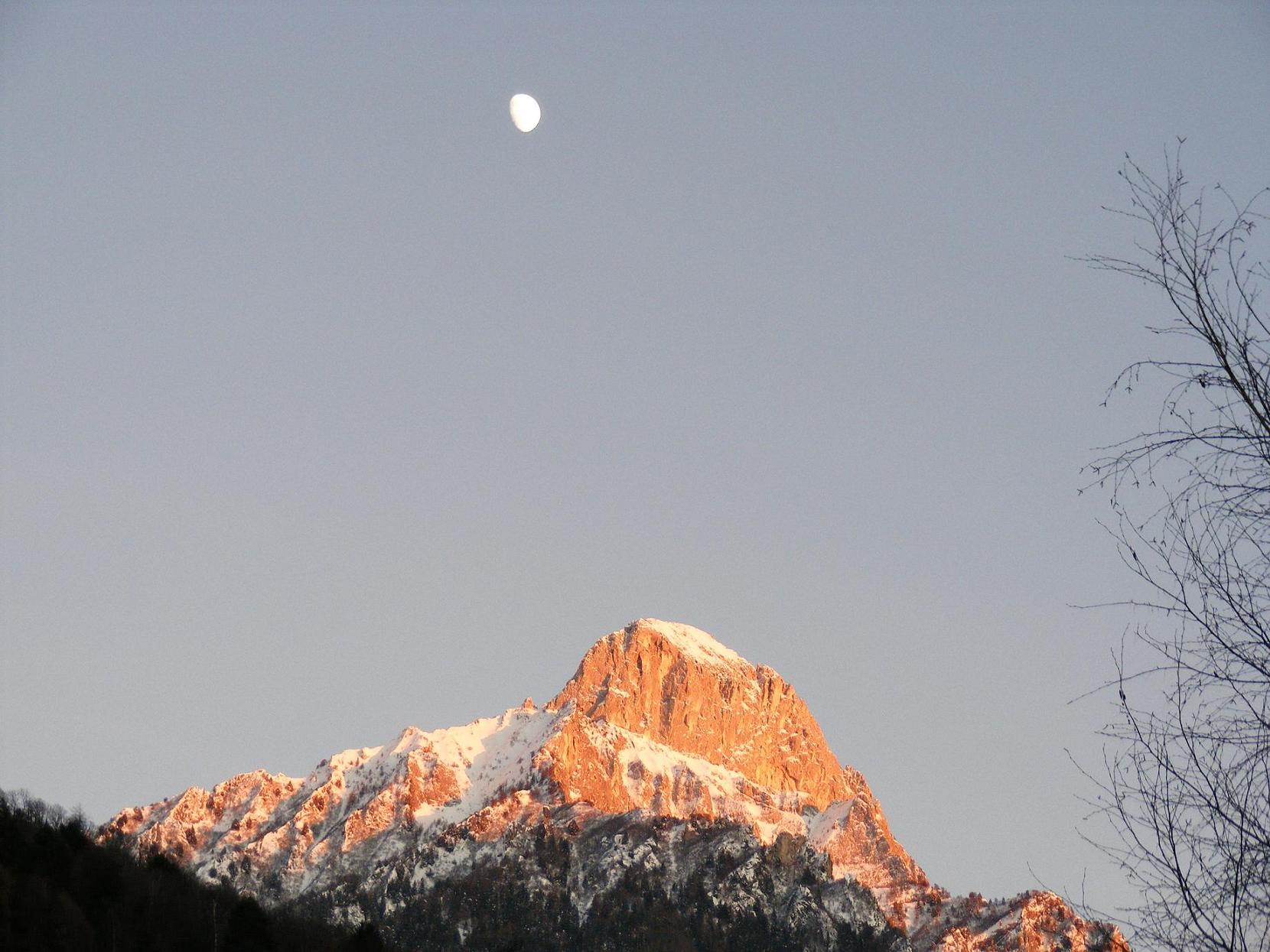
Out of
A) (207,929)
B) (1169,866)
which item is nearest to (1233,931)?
(1169,866)

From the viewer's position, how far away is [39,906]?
59.8 m

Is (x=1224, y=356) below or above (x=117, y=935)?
above

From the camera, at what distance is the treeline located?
5862 cm

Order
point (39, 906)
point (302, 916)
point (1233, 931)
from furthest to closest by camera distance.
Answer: point (302, 916) → point (39, 906) → point (1233, 931)

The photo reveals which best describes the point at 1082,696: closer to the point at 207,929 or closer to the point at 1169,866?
the point at 1169,866

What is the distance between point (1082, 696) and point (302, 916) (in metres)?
86.0

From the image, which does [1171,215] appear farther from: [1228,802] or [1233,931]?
[1233,931]

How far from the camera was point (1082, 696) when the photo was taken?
36.7 ft

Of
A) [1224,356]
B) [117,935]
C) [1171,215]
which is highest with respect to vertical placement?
[1171,215]

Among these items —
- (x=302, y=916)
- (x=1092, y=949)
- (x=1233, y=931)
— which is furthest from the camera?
(x=302, y=916)

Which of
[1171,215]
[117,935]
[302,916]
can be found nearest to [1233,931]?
[1171,215]

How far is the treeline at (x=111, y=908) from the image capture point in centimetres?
5862

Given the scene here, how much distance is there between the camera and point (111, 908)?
65000 millimetres

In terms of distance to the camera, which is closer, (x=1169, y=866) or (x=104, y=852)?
(x=1169, y=866)
